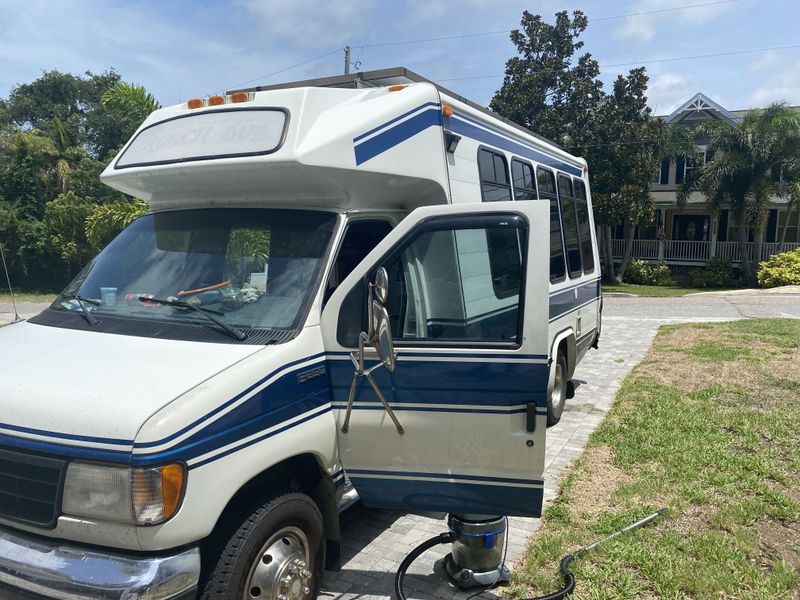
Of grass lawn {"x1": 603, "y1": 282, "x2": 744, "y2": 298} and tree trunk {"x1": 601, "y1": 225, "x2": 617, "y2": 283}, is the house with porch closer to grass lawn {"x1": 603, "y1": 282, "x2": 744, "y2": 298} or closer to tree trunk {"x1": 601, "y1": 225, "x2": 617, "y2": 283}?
tree trunk {"x1": 601, "y1": 225, "x2": 617, "y2": 283}

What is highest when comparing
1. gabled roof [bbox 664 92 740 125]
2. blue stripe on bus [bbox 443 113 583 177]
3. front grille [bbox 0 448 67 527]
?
gabled roof [bbox 664 92 740 125]

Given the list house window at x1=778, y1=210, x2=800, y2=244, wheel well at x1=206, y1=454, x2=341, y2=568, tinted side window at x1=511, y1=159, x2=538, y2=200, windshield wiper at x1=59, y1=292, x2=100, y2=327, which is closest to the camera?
wheel well at x1=206, y1=454, x2=341, y2=568

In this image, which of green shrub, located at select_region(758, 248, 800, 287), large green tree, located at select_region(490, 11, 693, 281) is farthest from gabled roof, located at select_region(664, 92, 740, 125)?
green shrub, located at select_region(758, 248, 800, 287)

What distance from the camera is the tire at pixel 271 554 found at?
2.79 meters

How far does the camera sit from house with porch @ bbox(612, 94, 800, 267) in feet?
91.0

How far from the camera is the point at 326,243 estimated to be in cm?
361

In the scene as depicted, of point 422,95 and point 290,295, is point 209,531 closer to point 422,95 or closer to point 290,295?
point 290,295

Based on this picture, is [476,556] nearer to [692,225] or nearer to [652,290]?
[652,290]

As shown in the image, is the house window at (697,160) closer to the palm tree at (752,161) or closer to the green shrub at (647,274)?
the palm tree at (752,161)

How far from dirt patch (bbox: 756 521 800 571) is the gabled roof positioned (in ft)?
92.7

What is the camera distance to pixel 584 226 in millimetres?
8375

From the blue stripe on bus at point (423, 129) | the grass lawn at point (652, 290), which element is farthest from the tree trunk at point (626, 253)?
the blue stripe on bus at point (423, 129)

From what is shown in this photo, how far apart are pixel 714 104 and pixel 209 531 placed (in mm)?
32013

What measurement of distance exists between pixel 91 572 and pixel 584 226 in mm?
7199
